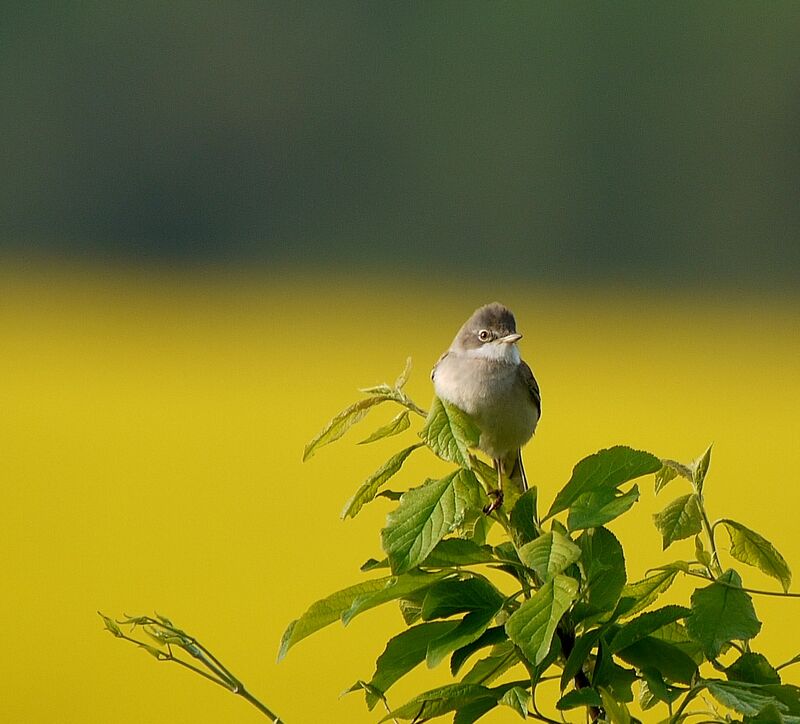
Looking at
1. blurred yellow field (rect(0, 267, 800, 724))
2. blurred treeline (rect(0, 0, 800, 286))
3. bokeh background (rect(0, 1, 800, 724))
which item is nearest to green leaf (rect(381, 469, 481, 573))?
bokeh background (rect(0, 1, 800, 724))

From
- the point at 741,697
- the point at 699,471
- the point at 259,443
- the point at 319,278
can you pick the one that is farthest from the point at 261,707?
the point at 319,278

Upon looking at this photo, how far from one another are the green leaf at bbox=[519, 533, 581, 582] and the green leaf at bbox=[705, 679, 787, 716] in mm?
234

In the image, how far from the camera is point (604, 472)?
6.93 ft

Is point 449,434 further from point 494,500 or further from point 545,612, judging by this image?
point 545,612

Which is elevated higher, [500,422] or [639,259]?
[500,422]

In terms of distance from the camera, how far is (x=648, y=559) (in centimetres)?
1422

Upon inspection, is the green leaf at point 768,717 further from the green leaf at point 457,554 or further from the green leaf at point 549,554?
the green leaf at point 457,554

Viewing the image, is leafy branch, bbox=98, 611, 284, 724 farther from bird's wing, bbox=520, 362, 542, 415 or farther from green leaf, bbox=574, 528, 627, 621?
bird's wing, bbox=520, 362, 542, 415

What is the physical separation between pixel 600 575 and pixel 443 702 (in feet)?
0.89

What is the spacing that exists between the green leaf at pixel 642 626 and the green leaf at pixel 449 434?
35cm

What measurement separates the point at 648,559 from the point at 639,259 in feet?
90.4

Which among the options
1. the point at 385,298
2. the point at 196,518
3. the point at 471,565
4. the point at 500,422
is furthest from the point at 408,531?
the point at 385,298

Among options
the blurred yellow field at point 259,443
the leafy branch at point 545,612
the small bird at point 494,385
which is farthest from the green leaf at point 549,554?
the blurred yellow field at point 259,443

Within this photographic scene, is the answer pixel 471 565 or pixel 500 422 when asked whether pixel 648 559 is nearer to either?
pixel 500 422
